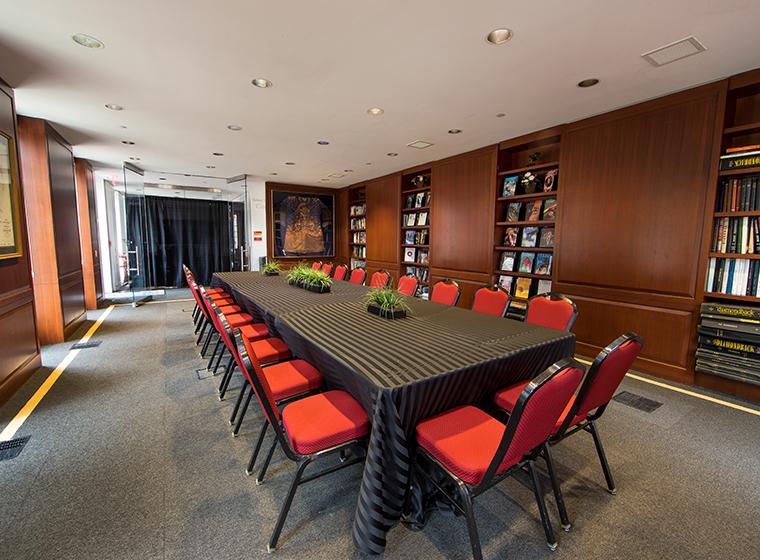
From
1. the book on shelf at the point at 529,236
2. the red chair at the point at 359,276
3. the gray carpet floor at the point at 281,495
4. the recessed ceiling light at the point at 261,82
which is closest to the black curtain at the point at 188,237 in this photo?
the red chair at the point at 359,276

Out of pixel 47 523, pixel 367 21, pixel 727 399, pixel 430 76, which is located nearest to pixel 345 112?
pixel 430 76

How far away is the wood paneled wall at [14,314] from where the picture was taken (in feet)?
9.57

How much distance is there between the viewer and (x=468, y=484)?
51.3 inches

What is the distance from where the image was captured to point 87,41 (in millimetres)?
2355

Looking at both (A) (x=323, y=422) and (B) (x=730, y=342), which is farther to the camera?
(B) (x=730, y=342)

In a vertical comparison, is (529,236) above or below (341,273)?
above

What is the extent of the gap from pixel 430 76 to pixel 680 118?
8.01 feet

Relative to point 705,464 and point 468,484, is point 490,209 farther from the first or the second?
point 468,484

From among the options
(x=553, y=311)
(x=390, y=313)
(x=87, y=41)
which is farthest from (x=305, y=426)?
(x=87, y=41)

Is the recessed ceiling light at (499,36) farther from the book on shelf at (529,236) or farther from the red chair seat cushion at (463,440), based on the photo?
the book on shelf at (529,236)

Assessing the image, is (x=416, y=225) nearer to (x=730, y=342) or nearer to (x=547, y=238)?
(x=547, y=238)

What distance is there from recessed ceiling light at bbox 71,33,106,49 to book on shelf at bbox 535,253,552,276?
4.90m

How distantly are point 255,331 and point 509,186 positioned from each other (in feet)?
13.0

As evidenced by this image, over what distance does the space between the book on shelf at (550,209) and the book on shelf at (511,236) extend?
1.61 feet
